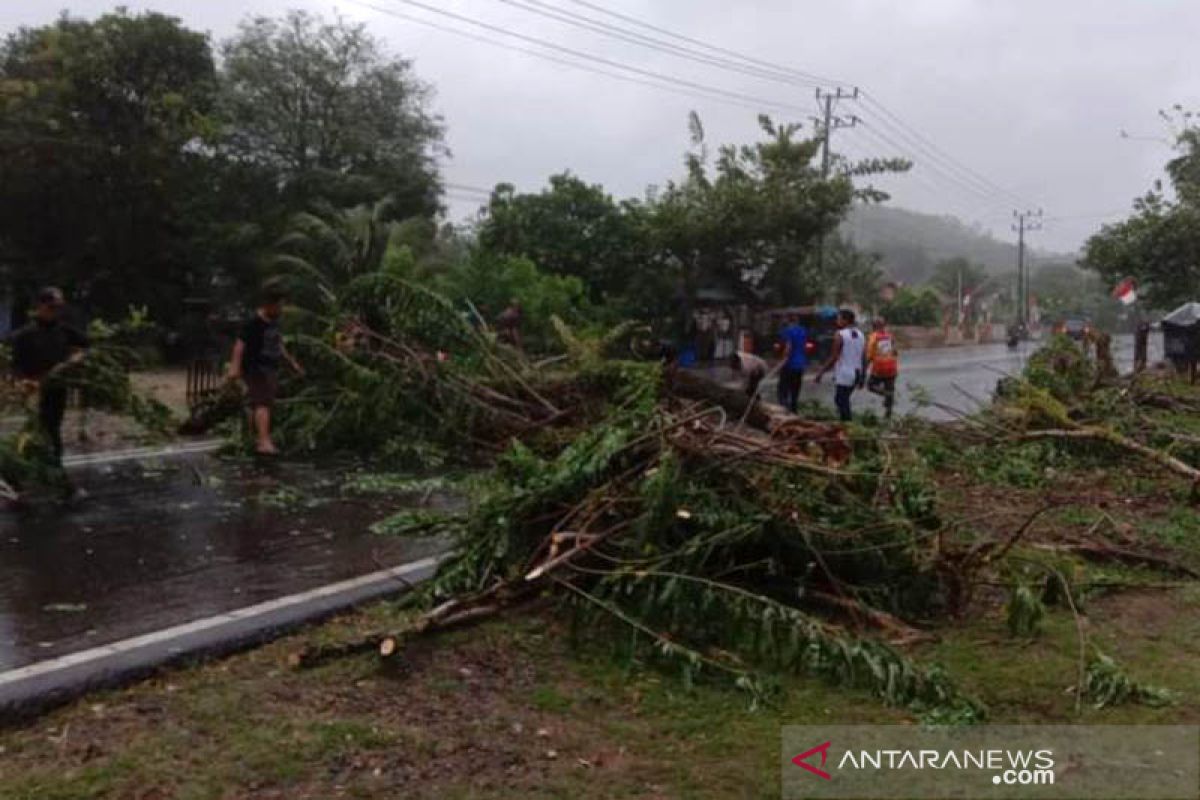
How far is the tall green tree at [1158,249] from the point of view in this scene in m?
29.2

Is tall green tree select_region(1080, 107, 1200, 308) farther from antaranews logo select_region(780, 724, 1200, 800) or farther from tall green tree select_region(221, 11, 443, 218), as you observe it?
antaranews logo select_region(780, 724, 1200, 800)

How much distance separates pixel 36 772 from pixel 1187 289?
1257 inches

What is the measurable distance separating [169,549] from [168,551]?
61mm

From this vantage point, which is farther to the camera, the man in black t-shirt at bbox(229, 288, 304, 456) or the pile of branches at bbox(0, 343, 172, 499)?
the man in black t-shirt at bbox(229, 288, 304, 456)

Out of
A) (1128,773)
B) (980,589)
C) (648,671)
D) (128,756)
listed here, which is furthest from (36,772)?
(980,589)

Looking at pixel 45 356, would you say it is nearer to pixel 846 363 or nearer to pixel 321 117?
pixel 846 363

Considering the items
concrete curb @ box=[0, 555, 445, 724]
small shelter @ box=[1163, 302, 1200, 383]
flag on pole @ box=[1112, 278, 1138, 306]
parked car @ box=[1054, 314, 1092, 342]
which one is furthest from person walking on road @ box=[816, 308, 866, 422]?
flag on pole @ box=[1112, 278, 1138, 306]

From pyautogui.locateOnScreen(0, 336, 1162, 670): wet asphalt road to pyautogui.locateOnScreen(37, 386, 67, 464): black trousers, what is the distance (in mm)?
509

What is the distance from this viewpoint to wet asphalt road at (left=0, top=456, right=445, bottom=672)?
5.66 meters

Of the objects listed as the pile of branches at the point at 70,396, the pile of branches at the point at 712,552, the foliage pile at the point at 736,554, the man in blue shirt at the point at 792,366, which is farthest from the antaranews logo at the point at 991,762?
the man in blue shirt at the point at 792,366

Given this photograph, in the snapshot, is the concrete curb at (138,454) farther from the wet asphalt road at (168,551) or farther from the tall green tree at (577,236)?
the tall green tree at (577,236)

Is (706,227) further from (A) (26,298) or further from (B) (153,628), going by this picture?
(B) (153,628)

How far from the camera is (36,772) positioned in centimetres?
387

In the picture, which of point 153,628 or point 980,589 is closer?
point 153,628
